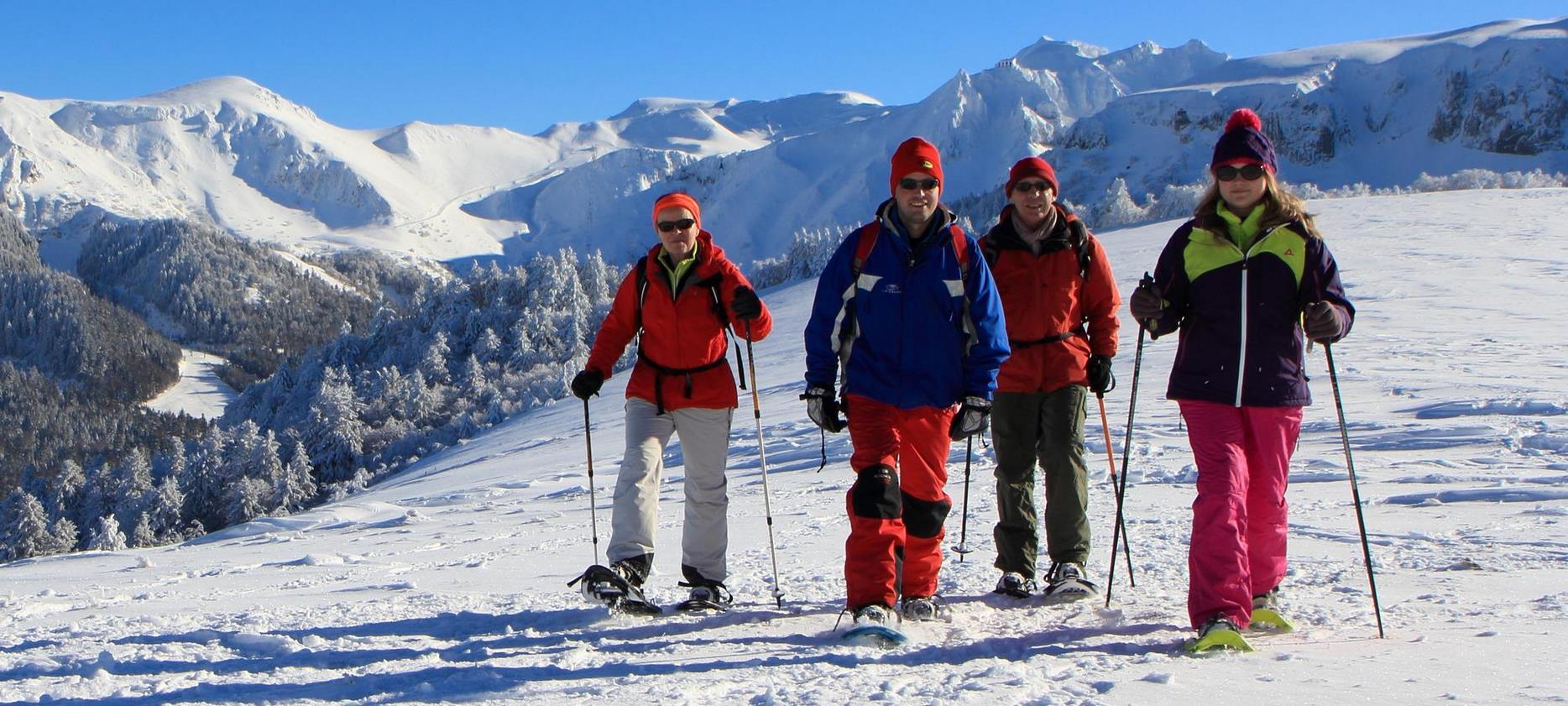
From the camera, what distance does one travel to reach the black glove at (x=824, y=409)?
4.38 m

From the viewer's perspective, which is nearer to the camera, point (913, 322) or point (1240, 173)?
point (1240, 173)

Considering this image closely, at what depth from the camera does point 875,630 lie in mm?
4016

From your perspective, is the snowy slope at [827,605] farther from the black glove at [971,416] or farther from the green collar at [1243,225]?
the green collar at [1243,225]

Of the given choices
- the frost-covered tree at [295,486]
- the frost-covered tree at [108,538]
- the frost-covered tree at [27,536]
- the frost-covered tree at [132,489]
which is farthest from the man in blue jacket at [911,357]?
the frost-covered tree at [132,489]

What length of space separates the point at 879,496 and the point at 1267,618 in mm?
1506

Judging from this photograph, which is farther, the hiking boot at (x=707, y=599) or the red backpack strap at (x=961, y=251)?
the hiking boot at (x=707, y=599)

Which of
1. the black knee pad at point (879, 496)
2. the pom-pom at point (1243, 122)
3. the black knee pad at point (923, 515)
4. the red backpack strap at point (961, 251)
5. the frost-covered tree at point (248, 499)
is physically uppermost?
the pom-pom at point (1243, 122)

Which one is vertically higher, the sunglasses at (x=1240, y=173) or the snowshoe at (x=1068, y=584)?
the sunglasses at (x=1240, y=173)

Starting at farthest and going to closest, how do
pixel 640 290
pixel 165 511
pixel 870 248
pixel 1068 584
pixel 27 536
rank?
pixel 165 511
pixel 27 536
pixel 640 290
pixel 1068 584
pixel 870 248

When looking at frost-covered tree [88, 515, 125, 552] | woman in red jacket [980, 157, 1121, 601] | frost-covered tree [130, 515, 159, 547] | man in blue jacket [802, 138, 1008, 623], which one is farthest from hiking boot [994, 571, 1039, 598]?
frost-covered tree [130, 515, 159, 547]

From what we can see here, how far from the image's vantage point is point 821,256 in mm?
88688

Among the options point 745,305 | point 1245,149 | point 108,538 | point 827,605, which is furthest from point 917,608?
point 108,538

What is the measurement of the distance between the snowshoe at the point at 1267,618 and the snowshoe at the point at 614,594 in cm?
238

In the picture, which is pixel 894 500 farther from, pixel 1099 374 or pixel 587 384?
pixel 587 384
